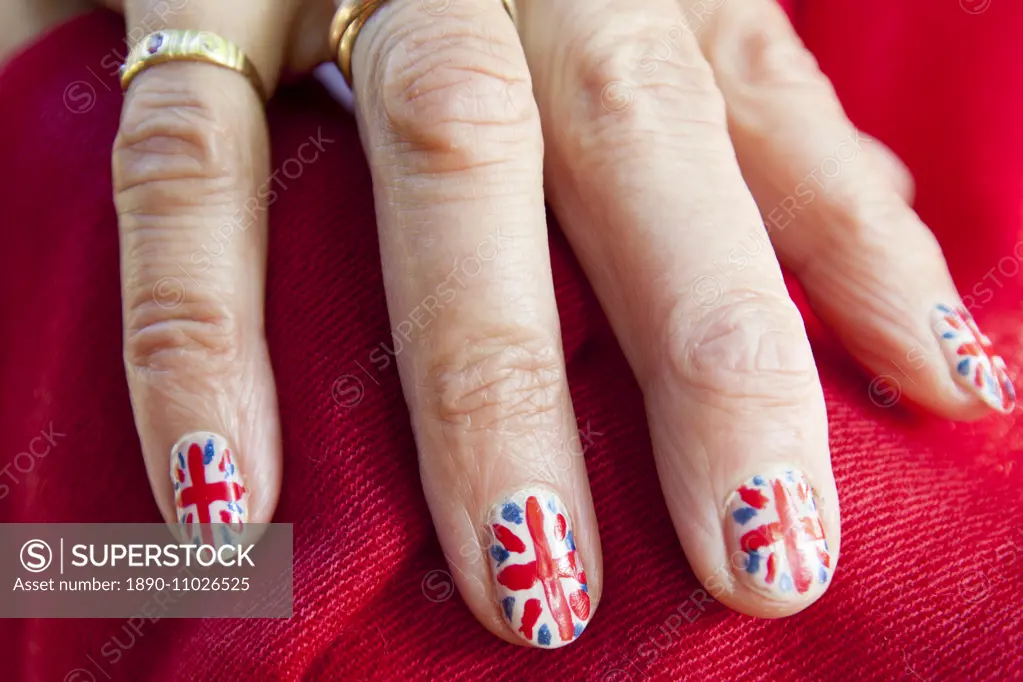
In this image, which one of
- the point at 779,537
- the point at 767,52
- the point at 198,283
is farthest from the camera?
the point at 767,52

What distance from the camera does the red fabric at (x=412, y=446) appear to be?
0.50 metres

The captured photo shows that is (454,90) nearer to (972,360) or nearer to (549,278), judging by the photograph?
(549,278)

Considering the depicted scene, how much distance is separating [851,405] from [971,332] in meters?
0.13

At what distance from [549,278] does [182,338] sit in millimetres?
280

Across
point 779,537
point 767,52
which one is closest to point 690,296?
point 779,537

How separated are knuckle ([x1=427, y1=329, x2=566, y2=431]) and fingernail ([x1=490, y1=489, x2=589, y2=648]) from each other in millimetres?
56

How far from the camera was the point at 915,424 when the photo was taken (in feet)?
2.08

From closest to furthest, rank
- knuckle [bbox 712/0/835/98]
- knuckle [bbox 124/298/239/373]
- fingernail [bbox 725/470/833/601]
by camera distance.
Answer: fingernail [bbox 725/470/833/601], knuckle [bbox 124/298/239/373], knuckle [bbox 712/0/835/98]

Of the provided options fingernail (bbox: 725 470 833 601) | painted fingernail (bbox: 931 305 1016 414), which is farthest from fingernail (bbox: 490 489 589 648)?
painted fingernail (bbox: 931 305 1016 414)

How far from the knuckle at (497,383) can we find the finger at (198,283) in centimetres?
14

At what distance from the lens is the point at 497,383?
0.55 meters

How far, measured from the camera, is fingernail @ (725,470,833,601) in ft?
1.61

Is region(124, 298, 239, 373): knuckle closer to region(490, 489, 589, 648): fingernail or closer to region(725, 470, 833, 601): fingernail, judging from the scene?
region(490, 489, 589, 648): fingernail

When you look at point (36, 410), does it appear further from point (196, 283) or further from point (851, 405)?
point (851, 405)
